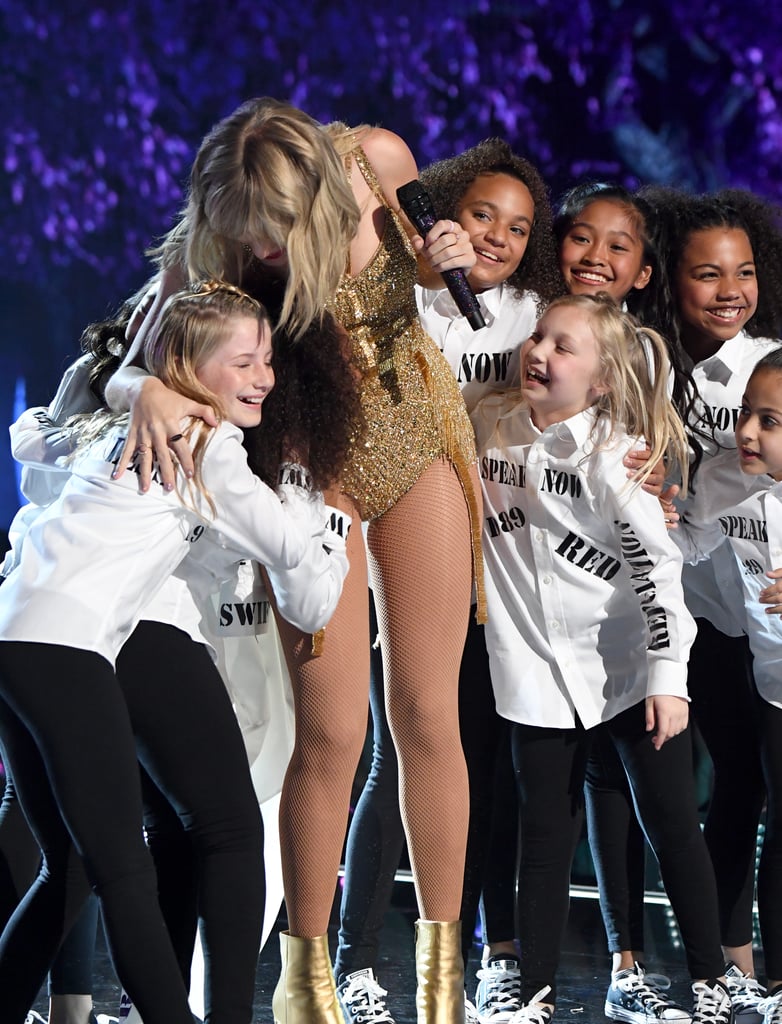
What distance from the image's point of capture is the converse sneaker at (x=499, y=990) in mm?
1965

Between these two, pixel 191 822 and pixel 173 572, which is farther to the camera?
pixel 173 572

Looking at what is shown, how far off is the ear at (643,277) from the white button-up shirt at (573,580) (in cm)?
38

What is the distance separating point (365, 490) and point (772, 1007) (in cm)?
103

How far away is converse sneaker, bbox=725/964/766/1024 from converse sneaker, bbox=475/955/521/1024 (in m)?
0.35

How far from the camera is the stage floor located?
6.82 ft

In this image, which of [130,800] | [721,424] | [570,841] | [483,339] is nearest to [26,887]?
[130,800]

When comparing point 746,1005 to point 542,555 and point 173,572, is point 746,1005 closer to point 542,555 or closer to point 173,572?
point 542,555

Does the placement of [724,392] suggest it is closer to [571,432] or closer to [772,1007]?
[571,432]

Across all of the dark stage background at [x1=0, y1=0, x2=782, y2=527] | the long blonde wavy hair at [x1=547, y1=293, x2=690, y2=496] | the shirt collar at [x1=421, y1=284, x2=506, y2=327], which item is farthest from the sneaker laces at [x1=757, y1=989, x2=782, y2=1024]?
the dark stage background at [x1=0, y1=0, x2=782, y2=527]

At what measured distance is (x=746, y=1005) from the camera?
2070 mm

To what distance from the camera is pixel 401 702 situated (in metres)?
1.79

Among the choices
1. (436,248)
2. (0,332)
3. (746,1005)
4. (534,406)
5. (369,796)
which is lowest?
(746,1005)

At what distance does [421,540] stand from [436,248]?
1.31ft

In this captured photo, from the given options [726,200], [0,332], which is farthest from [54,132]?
[726,200]
